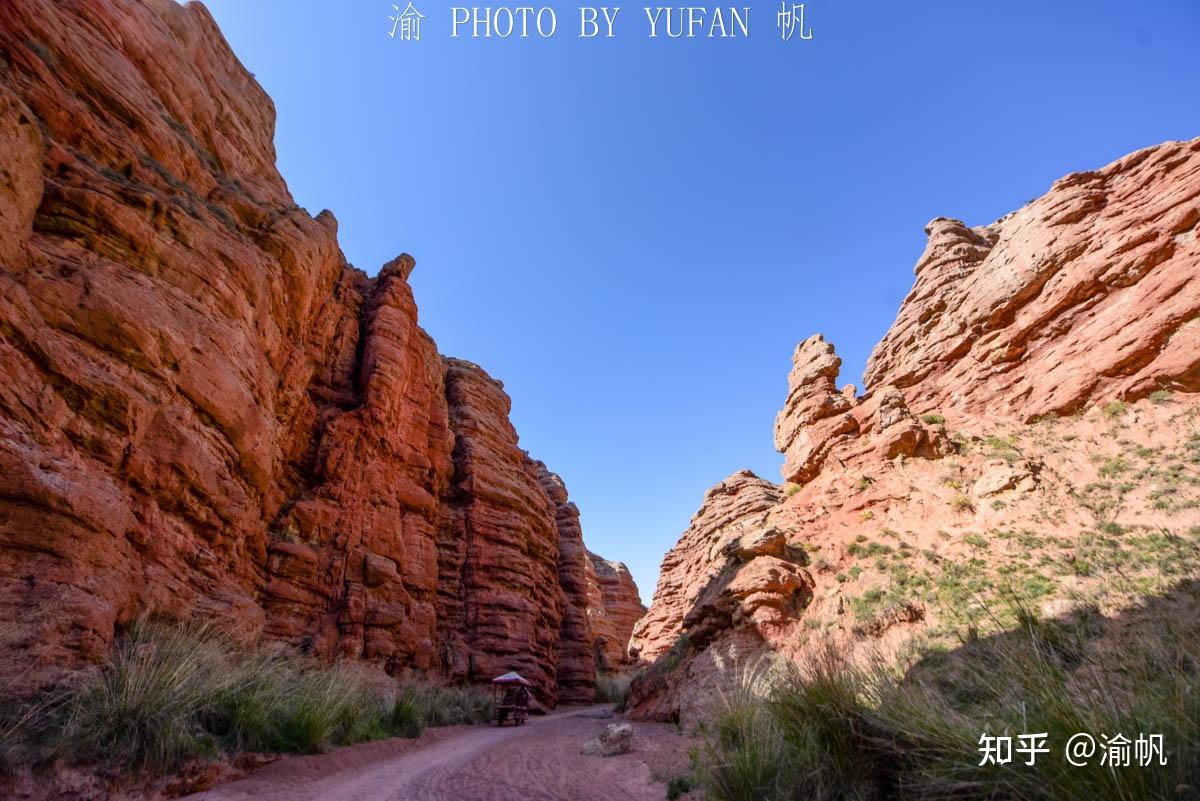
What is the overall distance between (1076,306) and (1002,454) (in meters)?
7.16

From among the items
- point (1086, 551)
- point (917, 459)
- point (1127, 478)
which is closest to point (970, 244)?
point (917, 459)

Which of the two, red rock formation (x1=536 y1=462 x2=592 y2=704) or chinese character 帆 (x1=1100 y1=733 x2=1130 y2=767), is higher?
red rock formation (x1=536 y1=462 x2=592 y2=704)

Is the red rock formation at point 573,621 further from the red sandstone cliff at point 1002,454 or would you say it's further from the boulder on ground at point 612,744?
the boulder on ground at point 612,744

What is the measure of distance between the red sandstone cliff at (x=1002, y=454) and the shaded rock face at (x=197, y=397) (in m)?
11.3

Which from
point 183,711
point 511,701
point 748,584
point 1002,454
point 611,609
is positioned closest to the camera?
point 183,711

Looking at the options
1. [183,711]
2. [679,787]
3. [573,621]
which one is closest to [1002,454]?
[679,787]

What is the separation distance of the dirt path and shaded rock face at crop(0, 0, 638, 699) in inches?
135

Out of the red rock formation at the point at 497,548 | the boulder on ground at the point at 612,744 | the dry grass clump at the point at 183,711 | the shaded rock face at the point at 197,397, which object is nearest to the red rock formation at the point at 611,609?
the red rock formation at the point at 497,548

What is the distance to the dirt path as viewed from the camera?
6.86 metres

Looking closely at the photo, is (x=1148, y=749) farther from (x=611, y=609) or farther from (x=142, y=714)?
(x=611, y=609)

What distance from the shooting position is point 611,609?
189ft

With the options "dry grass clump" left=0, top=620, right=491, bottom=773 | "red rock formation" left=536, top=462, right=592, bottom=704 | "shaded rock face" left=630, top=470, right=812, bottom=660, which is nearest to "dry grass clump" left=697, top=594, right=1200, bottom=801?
"dry grass clump" left=0, top=620, right=491, bottom=773

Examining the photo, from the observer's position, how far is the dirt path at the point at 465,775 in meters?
6.86

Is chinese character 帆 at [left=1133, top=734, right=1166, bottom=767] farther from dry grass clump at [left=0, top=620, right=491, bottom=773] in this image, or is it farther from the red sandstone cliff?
dry grass clump at [left=0, top=620, right=491, bottom=773]
